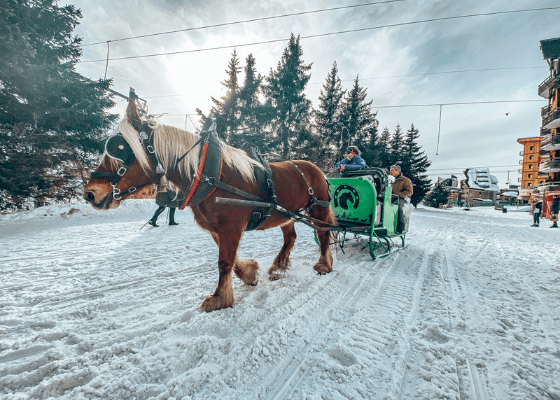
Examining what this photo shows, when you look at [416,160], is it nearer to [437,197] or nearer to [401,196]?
[437,197]

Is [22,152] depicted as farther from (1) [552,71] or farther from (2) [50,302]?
(1) [552,71]

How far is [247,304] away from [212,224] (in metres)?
→ 0.89

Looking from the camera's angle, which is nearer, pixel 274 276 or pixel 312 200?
pixel 274 276

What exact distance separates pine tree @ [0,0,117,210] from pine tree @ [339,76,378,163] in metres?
18.6

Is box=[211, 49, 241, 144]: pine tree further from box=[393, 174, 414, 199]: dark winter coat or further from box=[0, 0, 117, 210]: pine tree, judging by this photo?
box=[393, 174, 414, 199]: dark winter coat

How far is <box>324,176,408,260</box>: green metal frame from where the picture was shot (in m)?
3.75

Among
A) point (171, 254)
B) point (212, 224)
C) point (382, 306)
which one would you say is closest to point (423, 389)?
point (382, 306)

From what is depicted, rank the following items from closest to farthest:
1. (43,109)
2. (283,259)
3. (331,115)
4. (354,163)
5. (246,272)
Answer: (246,272)
(283,259)
(354,163)
(43,109)
(331,115)

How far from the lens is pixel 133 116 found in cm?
199

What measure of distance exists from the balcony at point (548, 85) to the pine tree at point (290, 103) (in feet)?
91.9

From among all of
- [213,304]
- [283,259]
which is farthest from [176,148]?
[283,259]

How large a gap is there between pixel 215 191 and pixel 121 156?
0.81 metres

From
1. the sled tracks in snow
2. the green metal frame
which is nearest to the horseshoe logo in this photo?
the green metal frame

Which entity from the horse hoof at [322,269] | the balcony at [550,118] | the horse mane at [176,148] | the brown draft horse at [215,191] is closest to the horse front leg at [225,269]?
the brown draft horse at [215,191]
